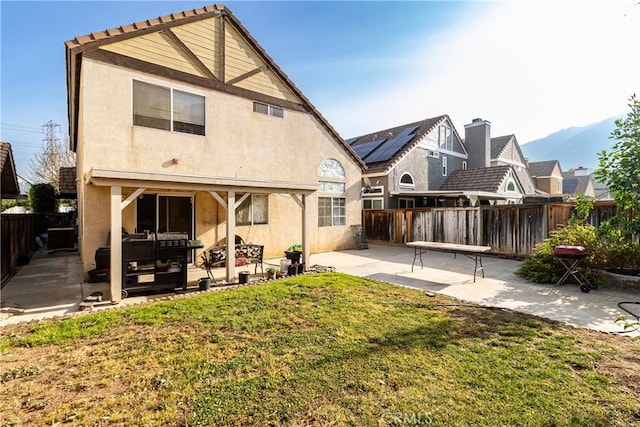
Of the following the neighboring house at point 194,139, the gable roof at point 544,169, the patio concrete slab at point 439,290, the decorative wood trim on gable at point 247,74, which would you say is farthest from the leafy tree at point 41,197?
the gable roof at point 544,169

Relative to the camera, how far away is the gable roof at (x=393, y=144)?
17.9 meters

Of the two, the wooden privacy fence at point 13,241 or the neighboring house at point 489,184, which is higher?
the neighboring house at point 489,184

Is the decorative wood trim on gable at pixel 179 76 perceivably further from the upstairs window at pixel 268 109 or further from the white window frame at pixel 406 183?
the white window frame at pixel 406 183

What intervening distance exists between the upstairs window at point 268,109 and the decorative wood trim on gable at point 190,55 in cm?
167

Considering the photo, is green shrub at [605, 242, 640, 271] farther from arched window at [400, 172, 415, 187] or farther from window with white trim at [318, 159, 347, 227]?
arched window at [400, 172, 415, 187]

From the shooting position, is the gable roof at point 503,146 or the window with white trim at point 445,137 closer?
the window with white trim at point 445,137

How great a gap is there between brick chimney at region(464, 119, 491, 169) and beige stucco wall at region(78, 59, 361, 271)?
41.5 ft

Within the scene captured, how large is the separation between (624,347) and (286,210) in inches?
384

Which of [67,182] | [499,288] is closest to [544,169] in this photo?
[499,288]

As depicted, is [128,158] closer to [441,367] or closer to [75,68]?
[75,68]

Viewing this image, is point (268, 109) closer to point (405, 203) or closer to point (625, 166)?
point (625, 166)

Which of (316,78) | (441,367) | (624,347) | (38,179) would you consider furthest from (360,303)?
(38,179)

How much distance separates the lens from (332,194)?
13.6 m

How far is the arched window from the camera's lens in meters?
18.0
